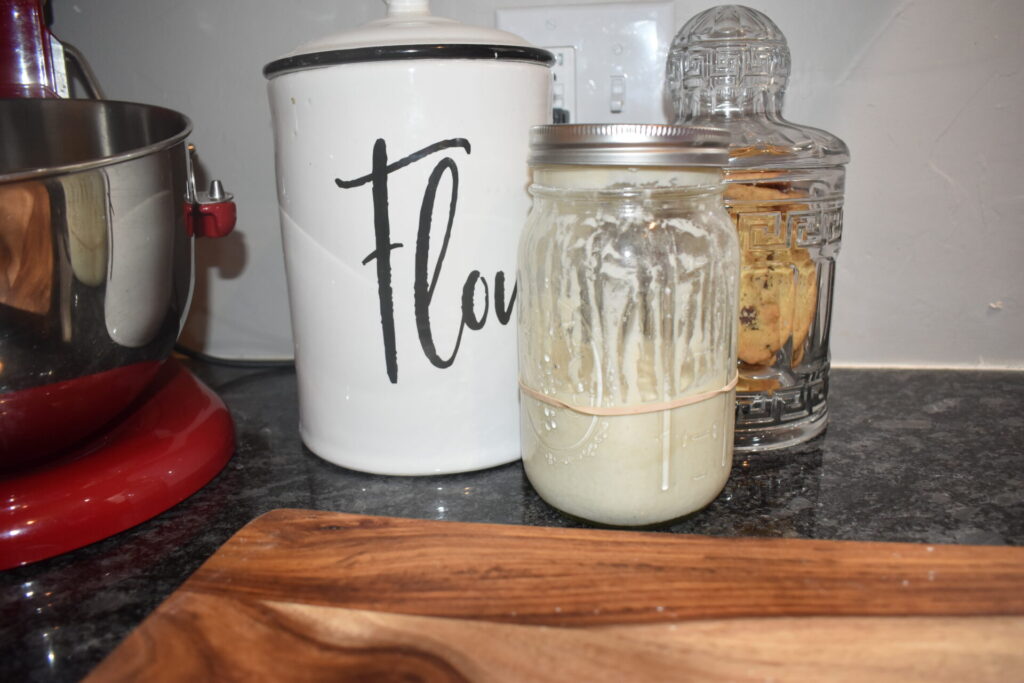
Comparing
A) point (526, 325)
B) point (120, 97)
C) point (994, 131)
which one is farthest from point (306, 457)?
point (994, 131)

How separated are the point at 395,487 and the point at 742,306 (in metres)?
0.28

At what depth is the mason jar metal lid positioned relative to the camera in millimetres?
422

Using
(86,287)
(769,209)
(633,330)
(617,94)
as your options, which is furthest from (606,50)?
(86,287)

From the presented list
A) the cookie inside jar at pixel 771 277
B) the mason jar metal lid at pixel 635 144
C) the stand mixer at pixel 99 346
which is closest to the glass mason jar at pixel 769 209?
the cookie inside jar at pixel 771 277

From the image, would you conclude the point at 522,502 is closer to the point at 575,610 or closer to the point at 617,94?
the point at 575,610

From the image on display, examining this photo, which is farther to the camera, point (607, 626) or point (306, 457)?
point (306, 457)

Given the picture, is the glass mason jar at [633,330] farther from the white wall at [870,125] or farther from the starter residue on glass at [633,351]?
the white wall at [870,125]

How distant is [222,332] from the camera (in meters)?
0.83

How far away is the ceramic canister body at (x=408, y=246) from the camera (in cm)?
49

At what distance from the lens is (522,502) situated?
0.53 m

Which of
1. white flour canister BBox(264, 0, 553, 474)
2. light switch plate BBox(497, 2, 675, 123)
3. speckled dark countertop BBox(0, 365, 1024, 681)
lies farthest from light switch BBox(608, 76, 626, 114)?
speckled dark countertop BBox(0, 365, 1024, 681)

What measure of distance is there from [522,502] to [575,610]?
0.16 metres

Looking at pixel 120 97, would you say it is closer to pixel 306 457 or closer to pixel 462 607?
pixel 306 457

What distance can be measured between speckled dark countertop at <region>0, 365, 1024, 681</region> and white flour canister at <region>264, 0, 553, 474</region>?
36 mm
